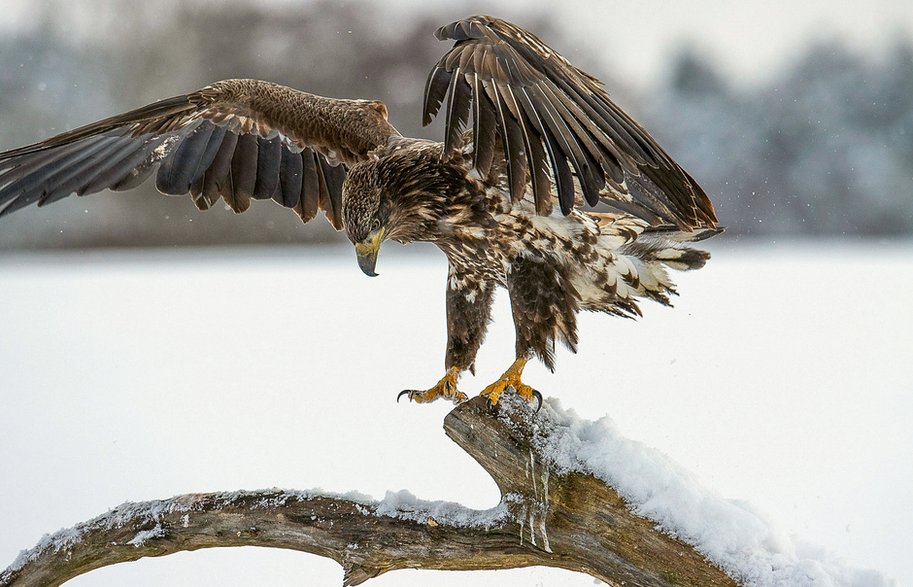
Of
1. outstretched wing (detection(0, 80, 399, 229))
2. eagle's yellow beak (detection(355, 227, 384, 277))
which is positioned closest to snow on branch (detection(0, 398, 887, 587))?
eagle's yellow beak (detection(355, 227, 384, 277))

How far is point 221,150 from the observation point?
4.52 m

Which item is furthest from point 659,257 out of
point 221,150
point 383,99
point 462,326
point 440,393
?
point 383,99

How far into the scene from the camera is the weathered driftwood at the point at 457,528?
10.3 ft

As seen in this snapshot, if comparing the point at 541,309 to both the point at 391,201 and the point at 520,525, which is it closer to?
the point at 391,201

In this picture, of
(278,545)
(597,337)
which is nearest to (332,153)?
(278,545)

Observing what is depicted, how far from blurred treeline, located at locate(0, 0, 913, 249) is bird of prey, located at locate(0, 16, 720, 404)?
9672 millimetres

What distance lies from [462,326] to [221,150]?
137 centimetres

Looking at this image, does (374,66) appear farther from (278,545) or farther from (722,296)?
(278,545)

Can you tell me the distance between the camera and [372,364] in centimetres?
764

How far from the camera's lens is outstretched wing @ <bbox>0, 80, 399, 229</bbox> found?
412cm

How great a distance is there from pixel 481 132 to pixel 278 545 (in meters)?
1.54

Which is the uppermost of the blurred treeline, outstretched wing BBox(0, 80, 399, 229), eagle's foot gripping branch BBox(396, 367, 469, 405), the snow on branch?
the blurred treeline

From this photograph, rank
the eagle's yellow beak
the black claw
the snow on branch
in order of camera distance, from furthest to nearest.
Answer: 1. the eagle's yellow beak
2. the black claw
3. the snow on branch

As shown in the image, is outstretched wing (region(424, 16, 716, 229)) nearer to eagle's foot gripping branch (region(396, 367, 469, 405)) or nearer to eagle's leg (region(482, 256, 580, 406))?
eagle's leg (region(482, 256, 580, 406))
